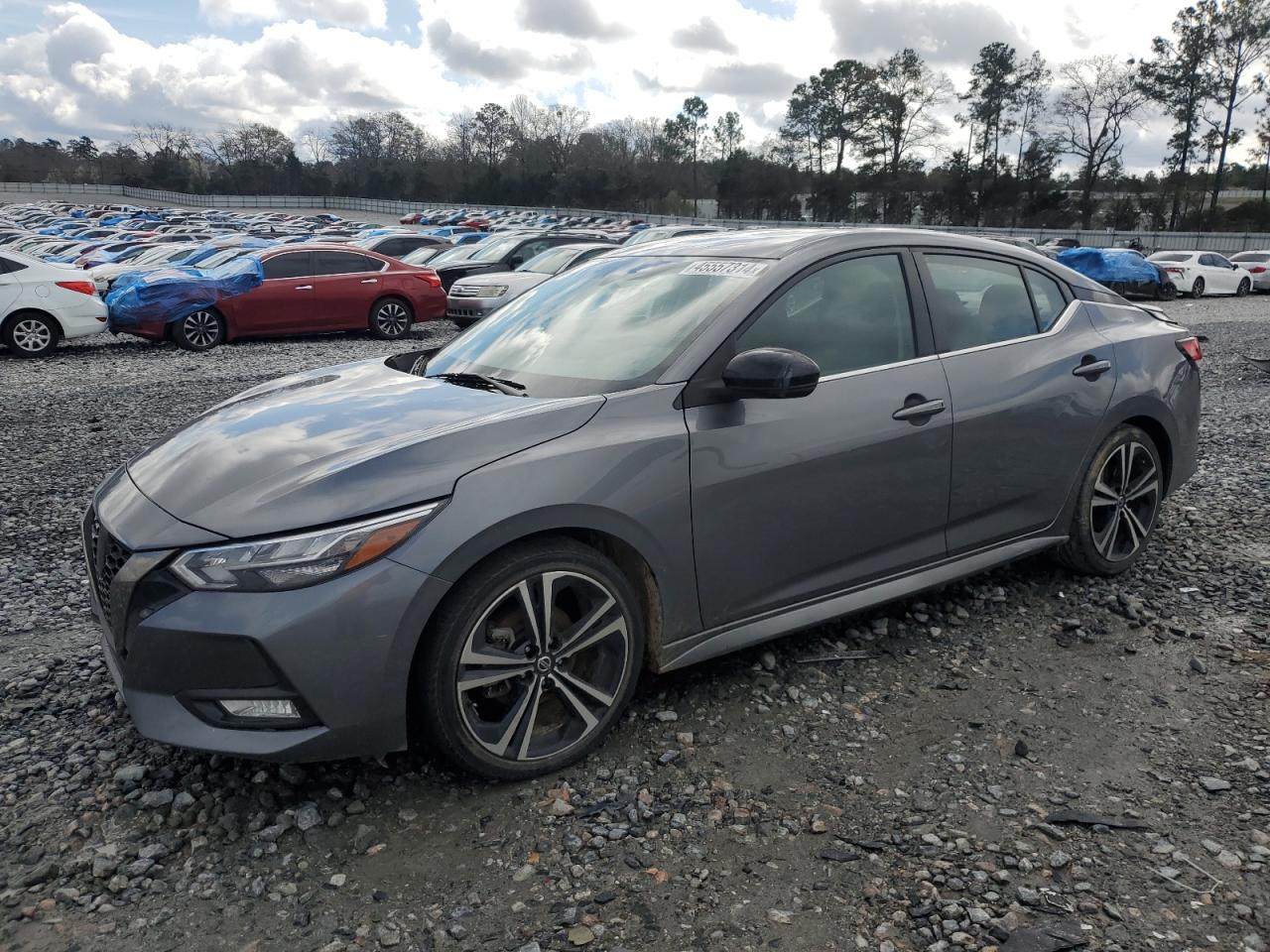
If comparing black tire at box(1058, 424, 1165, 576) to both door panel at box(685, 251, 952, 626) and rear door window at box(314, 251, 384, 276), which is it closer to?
door panel at box(685, 251, 952, 626)

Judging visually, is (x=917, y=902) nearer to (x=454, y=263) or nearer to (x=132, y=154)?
(x=454, y=263)

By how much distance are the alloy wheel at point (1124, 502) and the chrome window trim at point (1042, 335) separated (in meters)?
0.66

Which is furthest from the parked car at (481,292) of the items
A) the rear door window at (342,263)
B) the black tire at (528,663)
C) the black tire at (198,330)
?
the black tire at (528,663)

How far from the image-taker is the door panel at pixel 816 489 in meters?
3.25

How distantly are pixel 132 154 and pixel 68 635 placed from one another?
396 ft

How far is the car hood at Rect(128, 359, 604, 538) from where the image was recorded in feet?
8.92

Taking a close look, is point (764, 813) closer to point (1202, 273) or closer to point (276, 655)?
point (276, 655)

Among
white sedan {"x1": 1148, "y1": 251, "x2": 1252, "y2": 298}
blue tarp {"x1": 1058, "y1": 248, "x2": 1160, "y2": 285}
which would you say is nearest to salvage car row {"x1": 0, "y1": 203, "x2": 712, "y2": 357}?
blue tarp {"x1": 1058, "y1": 248, "x2": 1160, "y2": 285}

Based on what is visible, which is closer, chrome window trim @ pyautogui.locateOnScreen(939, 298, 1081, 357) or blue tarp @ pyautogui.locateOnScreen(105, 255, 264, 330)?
chrome window trim @ pyautogui.locateOnScreen(939, 298, 1081, 357)

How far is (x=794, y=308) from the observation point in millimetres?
3553

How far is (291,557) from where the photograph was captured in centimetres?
261

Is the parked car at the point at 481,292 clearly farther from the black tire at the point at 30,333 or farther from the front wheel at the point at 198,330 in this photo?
the black tire at the point at 30,333

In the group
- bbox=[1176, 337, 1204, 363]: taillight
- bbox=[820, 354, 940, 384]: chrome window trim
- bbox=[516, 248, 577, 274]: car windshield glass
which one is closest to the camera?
bbox=[820, 354, 940, 384]: chrome window trim

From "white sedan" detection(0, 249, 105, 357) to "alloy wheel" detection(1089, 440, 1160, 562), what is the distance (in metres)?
13.5
